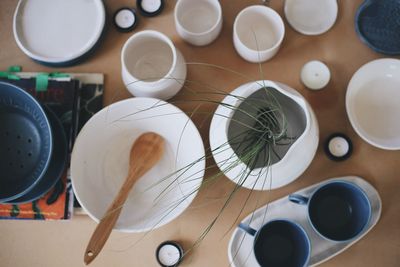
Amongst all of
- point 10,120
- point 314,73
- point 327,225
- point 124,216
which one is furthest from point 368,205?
point 10,120

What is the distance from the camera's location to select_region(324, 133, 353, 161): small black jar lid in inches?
32.8

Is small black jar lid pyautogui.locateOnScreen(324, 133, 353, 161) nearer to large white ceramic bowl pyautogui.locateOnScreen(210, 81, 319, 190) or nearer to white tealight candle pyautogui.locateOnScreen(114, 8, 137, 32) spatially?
large white ceramic bowl pyautogui.locateOnScreen(210, 81, 319, 190)

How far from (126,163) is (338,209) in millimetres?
415

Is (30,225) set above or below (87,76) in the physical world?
below

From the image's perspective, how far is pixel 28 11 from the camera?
89cm

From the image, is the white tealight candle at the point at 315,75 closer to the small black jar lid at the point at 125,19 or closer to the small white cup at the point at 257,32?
the small white cup at the point at 257,32

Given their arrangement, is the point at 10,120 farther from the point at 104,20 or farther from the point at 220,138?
the point at 220,138

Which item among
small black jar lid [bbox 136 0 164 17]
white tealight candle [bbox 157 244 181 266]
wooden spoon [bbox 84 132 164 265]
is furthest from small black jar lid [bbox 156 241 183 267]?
small black jar lid [bbox 136 0 164 17]

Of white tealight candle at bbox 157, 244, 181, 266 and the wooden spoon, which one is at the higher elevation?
the wooden spoon

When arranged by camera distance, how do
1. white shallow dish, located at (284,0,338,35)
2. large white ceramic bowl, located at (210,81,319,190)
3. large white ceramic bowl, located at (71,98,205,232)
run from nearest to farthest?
large white ceramic bowl, located at (210,81,319,190)
large white ceramic bowl, located at (71,98,205,232)
white shallow dish, located at (284,0,338,35)

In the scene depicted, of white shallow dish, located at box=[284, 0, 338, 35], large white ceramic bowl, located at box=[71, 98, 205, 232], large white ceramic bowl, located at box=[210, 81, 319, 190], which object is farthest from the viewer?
white shallow dish, located at box=[284, 0, 338, 35]

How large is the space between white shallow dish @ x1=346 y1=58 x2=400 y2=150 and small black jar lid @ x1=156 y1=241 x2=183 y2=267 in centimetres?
42

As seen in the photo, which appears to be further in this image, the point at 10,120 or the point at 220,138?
the point at 10,120

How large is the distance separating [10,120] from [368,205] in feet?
2.25
